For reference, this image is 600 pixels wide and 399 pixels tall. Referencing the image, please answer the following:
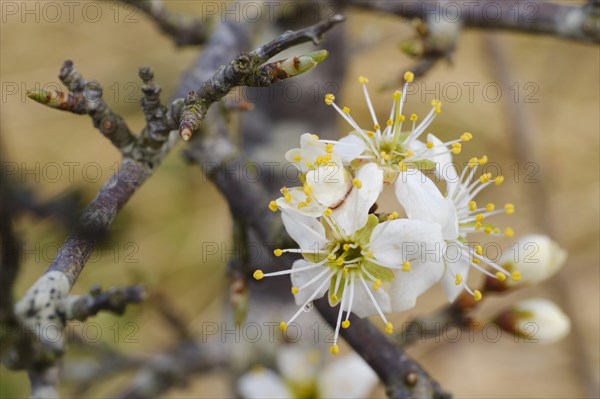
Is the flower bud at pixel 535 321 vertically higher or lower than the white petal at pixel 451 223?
lower

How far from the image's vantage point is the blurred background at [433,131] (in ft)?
8.52

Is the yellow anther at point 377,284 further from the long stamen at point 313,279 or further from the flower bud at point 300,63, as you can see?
the flower bud at point 300,63

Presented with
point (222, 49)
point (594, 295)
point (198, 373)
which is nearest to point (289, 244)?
point (222, 49)

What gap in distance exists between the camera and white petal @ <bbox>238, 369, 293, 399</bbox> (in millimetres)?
1342

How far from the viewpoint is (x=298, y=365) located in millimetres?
1426

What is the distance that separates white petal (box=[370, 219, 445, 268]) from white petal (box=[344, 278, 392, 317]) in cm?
4

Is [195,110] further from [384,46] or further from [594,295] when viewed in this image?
[384,46]

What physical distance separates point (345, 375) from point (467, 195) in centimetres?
54

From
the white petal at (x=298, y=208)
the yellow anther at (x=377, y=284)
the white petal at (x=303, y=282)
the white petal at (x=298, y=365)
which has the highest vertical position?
the white petal at (x=298, y=208)

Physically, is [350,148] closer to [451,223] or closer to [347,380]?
[451,223]

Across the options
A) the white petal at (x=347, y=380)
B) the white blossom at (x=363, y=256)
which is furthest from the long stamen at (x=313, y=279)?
the white petal at (x=347, y=380)

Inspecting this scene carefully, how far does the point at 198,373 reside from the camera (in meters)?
1.67

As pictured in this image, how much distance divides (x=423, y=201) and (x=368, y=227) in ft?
0.27

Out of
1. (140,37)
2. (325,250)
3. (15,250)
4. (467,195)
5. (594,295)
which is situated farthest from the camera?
(140,37)
